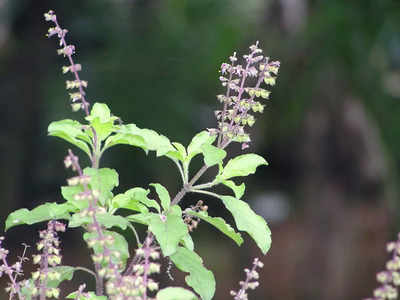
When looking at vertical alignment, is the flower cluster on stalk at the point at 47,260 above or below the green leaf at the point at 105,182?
below

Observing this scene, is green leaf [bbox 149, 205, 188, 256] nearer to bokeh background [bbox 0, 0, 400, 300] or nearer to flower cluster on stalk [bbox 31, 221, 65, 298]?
flower cluster on stalk [bbox 31, 221, 65, 298]

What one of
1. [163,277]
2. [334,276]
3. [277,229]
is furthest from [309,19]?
[277,229]

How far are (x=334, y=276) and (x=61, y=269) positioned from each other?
521cm

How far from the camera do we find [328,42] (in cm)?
541

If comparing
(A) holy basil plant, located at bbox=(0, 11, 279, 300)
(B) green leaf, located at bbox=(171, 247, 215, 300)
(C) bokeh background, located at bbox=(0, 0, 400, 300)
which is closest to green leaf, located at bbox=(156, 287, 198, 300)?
(A) holy basil plant, located at bbox=(0, 11, 279, 300)

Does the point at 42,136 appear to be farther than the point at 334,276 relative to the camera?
Yes

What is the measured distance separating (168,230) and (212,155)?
151 mm

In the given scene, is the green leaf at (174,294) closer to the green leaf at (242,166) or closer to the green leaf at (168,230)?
the green leaf at (168,230)

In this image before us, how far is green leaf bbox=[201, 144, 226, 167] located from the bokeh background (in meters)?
4.08

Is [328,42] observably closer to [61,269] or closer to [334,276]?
[334,276]

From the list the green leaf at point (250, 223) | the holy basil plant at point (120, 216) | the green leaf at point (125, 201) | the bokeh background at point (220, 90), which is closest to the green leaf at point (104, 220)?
the holy basil plant at point (120, 216)

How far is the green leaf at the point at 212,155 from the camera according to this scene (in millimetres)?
1060

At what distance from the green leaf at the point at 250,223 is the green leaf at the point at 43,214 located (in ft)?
0.94

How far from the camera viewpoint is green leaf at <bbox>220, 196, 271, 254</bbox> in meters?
1.09
